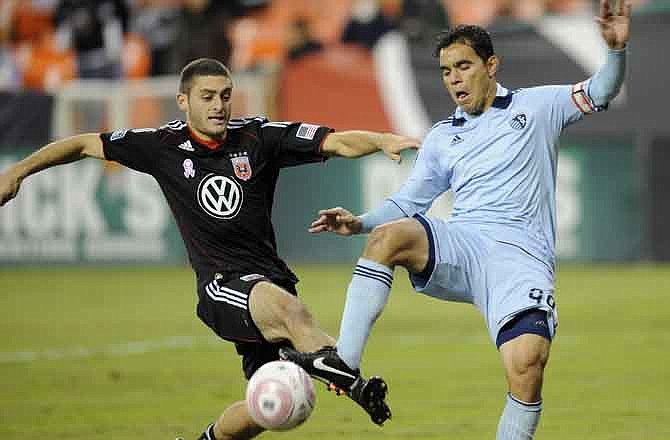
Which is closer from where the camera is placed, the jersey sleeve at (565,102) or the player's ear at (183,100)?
the jersey sleeve at (565,102)

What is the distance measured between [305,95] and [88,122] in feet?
11.5

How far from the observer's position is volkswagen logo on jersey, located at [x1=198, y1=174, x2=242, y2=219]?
7066 millimetres

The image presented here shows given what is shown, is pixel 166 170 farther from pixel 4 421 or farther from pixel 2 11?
pixel 2 11

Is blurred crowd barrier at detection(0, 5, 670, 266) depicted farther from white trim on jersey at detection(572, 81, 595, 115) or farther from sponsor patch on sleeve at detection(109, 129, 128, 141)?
white trim on jersey at detection(572, 81, 595, 115)

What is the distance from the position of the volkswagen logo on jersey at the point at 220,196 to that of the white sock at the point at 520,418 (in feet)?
5.76

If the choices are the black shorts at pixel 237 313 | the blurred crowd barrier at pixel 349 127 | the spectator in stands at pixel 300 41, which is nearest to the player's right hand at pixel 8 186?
the black shorts at pixel 237 313

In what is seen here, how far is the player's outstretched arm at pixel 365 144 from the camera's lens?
269 inches

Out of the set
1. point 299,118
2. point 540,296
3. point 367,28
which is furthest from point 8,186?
point 367,28

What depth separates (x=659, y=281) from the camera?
18812 millimetres

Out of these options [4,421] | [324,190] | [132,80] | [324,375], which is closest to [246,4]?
[132,80]

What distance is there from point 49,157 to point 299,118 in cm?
1458

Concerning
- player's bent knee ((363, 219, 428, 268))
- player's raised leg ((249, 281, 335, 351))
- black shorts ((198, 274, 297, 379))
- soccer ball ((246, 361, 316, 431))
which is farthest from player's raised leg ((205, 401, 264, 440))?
player's bent knee ((363, 219, 428, 268))

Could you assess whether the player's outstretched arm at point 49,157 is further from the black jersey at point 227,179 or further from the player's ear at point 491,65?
the player's ear at point 491,65

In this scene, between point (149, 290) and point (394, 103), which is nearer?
point (149, 290)
